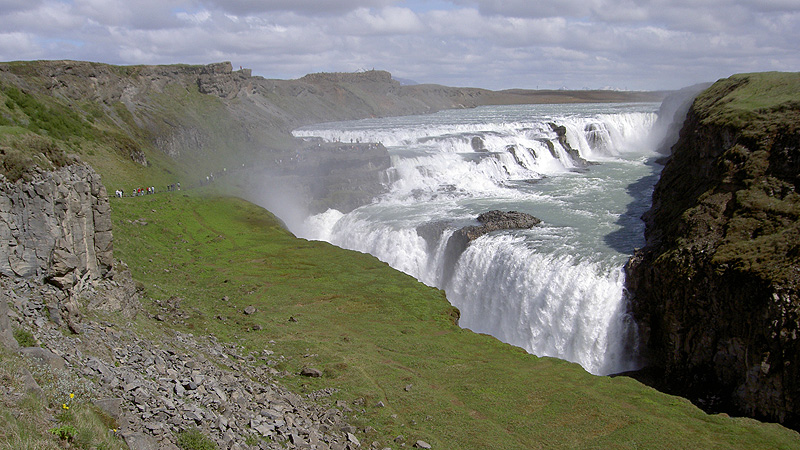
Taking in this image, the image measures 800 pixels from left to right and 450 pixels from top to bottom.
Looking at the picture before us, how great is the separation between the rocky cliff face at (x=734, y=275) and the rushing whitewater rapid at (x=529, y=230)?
2.63 m

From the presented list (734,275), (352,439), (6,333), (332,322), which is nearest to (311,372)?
(352,439)

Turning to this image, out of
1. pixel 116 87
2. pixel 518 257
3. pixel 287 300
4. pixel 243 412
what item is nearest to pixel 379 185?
pixel 518 257

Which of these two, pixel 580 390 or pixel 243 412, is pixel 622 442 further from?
pixel 243 412

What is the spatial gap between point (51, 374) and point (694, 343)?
29.5 meters

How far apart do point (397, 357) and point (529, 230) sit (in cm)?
2312

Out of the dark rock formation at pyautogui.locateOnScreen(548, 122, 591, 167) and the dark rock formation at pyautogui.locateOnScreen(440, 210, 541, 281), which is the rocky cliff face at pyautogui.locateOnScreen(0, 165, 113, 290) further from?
the dark rock formation at pyautogui.locateOnScreen(548, 122, 591, 167)

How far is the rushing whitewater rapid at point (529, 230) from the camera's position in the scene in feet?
119

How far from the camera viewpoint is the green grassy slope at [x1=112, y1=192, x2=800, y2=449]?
68.0 ft

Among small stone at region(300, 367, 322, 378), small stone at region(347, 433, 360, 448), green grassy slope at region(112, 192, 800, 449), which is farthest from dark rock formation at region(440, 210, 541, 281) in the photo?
small stone at region(347, 433, 360, 448)

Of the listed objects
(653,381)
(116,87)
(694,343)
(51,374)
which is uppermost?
(116,87)

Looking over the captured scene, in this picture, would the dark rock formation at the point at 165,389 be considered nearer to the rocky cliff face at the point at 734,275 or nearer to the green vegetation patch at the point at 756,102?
the rocky cliff face at the point at 734,275

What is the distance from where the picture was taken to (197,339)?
23953 millimetres

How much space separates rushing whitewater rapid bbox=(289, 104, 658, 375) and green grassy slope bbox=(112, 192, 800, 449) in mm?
5972

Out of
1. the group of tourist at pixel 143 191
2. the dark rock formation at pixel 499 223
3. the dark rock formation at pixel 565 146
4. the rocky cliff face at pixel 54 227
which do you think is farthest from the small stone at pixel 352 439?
the dark rock formation at pixel 565 146
